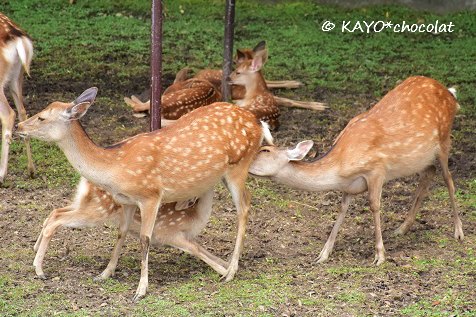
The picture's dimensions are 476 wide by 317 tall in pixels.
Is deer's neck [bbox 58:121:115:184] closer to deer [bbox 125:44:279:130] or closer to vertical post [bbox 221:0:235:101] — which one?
deer [bbox 125:44:279:130]

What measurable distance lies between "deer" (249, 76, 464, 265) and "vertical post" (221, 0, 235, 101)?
105 inches

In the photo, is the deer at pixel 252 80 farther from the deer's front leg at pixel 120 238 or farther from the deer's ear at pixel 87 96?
the deer's ear at pixel 87 96

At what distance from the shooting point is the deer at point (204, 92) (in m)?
9.30

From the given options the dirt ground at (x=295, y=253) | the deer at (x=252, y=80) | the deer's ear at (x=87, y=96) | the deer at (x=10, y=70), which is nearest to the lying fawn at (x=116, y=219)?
the dirt ground at (x=295, y=253)

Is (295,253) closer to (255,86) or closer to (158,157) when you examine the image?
(158,157)

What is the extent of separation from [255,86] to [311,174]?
322cm

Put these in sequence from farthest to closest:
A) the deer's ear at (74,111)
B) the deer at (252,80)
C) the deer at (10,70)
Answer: the deer at (252,80), the deer at (10,70), the deer's ear at (74,111)

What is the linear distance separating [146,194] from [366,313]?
1441mm

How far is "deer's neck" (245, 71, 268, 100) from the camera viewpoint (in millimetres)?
9805

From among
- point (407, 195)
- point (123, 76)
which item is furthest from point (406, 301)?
point (123, 76)

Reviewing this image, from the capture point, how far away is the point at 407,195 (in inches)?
319

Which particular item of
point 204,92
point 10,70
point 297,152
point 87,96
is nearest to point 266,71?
point 204,92

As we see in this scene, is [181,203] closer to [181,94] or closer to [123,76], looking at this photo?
[181,94]

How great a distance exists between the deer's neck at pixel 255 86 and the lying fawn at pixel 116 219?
3.32m
